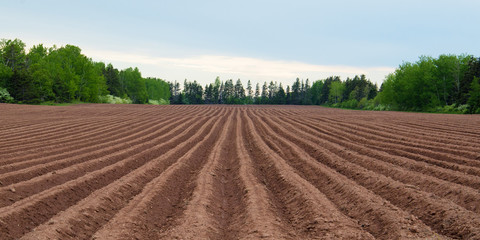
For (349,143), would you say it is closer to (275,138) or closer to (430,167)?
(275,138)

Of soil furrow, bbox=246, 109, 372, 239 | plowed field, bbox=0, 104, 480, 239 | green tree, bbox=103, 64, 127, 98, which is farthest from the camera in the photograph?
green tree, bbox=103, 64, 127, 98

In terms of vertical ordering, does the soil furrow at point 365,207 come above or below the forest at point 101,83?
below

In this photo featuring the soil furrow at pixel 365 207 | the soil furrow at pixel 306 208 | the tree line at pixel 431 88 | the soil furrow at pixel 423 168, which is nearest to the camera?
the soil furrow at pixel 365 207

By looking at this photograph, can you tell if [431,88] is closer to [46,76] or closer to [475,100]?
[475,100]

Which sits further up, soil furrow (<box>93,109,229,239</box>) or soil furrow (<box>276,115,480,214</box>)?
soil furrow (<box>276,115,480,214</box>)

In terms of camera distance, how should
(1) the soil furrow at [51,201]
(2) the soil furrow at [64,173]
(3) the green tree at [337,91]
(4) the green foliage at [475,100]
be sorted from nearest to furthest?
1. (1) the soil furrow at [51,201]
2. (2) the soil furrow at [64,173]
3. (4) the green foliage at [475,100]
4. (3) the green tree at [337,91]

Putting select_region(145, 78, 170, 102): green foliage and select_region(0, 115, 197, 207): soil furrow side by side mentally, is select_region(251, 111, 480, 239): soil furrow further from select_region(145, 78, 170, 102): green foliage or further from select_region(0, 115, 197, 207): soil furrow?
select_region(145, 78, 170, 102): green foliage

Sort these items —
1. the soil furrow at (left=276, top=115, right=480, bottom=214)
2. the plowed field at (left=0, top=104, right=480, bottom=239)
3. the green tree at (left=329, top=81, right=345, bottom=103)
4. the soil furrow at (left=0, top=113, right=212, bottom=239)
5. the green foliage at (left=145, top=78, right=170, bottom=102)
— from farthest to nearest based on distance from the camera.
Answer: the green foliage at (left=145, top=78, right=170, bottom=102)
the green tree at (left=329, top=81, right=345, bottom=103)
the soil furrow at (left=276, top=115, right=480, bottom=214)
the soil furrow at (left=0, top=113, right=212, bottom=239)
the plowed field at (left=0, top=104, right=480, bottom=239)

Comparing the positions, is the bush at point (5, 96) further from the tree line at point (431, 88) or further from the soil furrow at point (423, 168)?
the tree line at point (431, 88)

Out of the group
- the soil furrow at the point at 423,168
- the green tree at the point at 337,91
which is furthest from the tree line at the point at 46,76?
the green tree at the point at 337,91

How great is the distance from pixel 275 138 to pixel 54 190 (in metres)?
11.7

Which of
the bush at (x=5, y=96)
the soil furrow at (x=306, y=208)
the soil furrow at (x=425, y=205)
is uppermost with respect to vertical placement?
A: the bush at (x=5, y=96)

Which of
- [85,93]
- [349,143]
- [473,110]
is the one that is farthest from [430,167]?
[85,93]

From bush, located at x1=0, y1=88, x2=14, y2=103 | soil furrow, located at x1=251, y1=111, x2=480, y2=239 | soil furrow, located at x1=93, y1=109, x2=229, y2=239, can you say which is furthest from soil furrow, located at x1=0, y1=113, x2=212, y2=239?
bush, located at x1=0, y1=88, x2=14, y2=103
